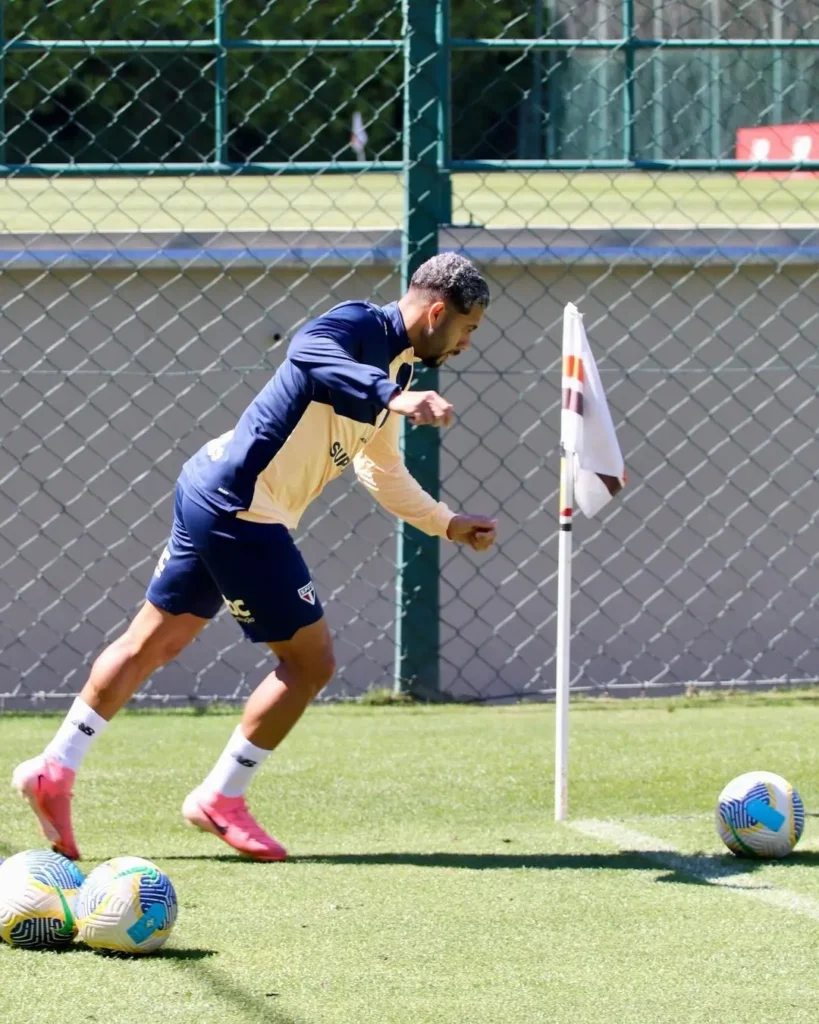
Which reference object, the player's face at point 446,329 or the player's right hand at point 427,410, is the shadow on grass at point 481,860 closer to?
the player's right hand at point 427,410

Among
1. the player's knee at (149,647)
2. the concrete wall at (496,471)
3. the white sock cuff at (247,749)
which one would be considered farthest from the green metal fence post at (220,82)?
the white sock cuff at (247,749)

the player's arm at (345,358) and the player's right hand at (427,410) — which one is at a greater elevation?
the player's arm at (345,358)

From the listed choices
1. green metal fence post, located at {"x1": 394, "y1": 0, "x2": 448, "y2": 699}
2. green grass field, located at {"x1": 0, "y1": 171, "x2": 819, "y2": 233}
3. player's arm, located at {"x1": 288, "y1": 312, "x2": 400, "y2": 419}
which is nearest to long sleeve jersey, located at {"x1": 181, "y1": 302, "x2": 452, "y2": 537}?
player's arm, located at {"x1": 288, "y1": 312, "x2": 400, "y2": 419}

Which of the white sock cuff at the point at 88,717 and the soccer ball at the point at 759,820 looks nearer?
the soccer ball at the point at 759,820

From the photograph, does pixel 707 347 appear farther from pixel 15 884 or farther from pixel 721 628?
pixel 15 884

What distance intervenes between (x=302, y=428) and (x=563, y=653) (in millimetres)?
1102

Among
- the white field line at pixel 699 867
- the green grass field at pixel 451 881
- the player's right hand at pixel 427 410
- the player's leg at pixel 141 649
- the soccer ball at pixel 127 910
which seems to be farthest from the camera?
the player's leg at pixel 141 649

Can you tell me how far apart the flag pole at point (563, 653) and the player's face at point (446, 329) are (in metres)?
0.60

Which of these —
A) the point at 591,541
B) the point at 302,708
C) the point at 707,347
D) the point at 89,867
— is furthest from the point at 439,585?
the point at 89,867

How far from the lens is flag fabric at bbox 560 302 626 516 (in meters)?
4.73

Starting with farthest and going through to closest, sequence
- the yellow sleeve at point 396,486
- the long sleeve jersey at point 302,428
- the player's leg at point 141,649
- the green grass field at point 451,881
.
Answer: the yellow sleeve at point 396,486, the player's leg at point 141,649, the long sleeve jersey at point 302,428, the green grass field at point 451,881

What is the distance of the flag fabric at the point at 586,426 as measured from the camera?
15.5 feet

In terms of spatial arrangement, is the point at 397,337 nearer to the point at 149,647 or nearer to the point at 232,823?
the point at 149,647

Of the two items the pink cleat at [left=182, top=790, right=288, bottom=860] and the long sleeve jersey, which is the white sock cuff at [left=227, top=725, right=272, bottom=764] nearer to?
the pink cleat at [left=182, top=790, right=288, bottom=860]
